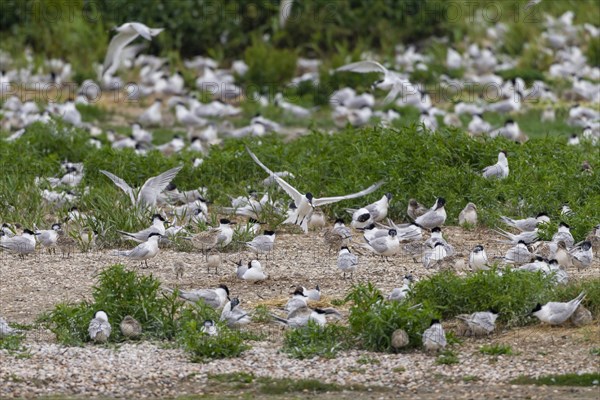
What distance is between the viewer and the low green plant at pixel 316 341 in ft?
26.9

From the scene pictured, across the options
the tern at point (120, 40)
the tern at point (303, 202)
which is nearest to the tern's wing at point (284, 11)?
the tern at point (120, 40)

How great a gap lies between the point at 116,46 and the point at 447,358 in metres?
9.98

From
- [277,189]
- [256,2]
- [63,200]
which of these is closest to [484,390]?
[277,189]

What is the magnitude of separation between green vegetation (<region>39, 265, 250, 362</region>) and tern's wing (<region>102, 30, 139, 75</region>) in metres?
8.08

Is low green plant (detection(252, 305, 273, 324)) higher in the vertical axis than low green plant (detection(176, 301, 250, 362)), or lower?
lower

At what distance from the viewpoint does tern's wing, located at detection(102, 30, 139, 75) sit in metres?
16.5

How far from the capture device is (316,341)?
27.4ft

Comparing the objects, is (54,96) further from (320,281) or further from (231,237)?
(320,281)

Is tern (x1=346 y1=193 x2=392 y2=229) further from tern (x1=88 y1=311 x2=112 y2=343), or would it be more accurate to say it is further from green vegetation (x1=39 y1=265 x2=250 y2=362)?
tern (x1=88 y1=311 x2=112 y2=343)

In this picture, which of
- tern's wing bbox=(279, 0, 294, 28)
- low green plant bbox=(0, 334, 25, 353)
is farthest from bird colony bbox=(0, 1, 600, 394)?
tern's wing bbox=(279, 0, 294, 28)

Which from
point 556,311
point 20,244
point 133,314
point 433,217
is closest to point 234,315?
point 133,314

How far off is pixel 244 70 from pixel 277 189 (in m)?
8.42

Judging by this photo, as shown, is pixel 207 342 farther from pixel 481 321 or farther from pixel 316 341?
pixel 481 321

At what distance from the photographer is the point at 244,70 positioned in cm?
2111
